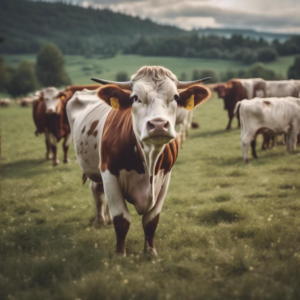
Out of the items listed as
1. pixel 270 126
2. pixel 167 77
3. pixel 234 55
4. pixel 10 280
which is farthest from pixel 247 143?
pixel 234 55

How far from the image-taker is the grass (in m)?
2.94

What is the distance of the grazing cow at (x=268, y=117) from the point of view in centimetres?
988

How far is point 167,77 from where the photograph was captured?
3568 mm

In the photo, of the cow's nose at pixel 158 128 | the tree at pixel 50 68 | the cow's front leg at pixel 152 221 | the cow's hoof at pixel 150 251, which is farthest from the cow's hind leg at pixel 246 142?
the tree at pixel 50 68

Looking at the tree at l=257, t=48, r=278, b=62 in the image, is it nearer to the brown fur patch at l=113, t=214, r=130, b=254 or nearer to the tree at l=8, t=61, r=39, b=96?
the tree at l=8, t=61, r=39, b=96

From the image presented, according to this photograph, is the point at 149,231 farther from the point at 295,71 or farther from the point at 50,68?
the point at 50,68

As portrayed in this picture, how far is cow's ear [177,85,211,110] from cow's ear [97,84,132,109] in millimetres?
661

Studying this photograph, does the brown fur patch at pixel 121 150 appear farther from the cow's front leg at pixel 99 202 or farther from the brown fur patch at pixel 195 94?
the cow's front leg at pixel 99 202

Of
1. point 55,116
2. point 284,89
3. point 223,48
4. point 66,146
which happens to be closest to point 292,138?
point 284,89

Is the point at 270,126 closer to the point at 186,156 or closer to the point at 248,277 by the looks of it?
the point at 186,156

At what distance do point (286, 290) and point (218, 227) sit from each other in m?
2.26

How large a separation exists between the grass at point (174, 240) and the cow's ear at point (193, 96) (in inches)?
75.7

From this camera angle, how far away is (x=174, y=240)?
14.9ft

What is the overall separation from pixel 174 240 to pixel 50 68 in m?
72.4
